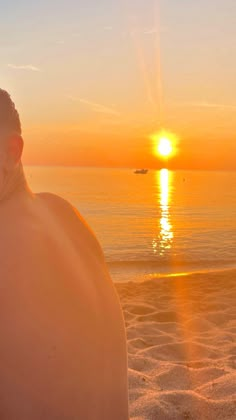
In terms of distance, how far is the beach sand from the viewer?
388cm

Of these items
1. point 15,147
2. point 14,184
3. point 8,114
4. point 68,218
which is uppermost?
point 8,114

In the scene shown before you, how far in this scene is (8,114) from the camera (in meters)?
1.60

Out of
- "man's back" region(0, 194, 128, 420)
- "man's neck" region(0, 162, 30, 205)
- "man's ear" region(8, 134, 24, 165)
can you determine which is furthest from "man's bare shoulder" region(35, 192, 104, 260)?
"man's ear" region(8, 134, 24, 165)

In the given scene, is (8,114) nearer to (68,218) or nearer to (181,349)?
(68,218)

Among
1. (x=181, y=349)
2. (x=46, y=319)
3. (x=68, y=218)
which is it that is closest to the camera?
(x=46, y=319)

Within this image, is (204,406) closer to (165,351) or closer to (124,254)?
(165,351)

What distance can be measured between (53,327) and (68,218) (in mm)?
544

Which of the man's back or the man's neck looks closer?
the man's back

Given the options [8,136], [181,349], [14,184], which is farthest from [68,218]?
[181,349]

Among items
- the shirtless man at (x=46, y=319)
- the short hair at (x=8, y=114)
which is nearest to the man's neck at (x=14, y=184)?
the shirtless man at (x=46, y=319)

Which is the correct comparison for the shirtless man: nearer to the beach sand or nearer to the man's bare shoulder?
the man's bare shoulder

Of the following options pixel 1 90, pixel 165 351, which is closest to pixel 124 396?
pixel 1 90

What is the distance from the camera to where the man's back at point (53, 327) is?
149 cm

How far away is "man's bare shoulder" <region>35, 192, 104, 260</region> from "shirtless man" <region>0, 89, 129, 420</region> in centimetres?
7
